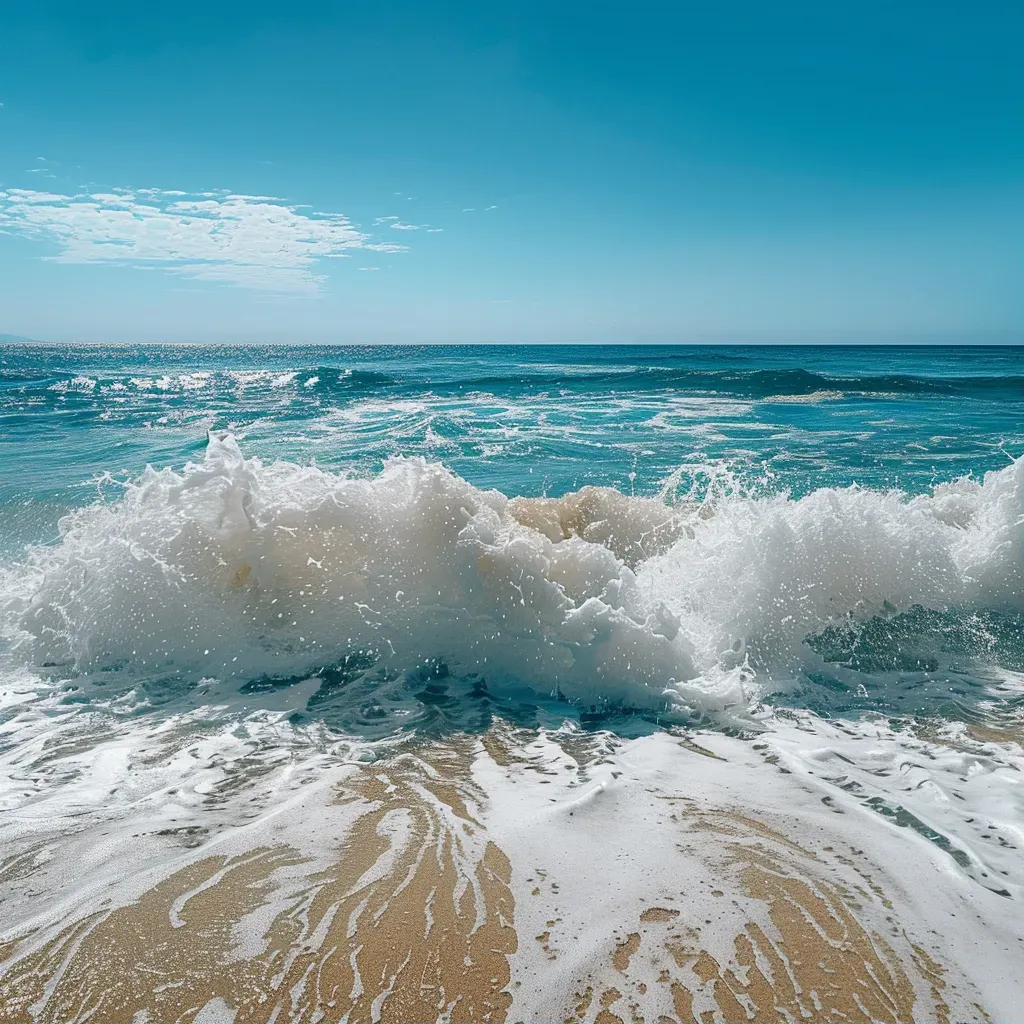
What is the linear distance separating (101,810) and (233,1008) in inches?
54.6

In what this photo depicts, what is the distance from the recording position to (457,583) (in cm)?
501

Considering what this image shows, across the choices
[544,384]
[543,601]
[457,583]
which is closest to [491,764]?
[543,601]

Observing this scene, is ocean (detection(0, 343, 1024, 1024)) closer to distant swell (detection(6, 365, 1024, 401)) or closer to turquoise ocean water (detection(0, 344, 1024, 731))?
turquoise ocean water (detection(0, 344, 1024, 731))

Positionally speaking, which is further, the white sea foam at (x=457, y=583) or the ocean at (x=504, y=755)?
the white sea foam at (x=457, y=583)

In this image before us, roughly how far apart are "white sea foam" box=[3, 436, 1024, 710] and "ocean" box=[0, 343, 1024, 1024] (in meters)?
0.03

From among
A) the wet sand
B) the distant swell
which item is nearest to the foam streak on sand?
the wet sand

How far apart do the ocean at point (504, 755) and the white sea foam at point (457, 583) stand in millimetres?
27

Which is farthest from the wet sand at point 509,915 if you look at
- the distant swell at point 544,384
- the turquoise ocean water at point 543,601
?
the distant swell at point 544,384

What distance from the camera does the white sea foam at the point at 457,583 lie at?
453 centimetres

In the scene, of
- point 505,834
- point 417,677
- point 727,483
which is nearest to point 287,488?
point 417,677

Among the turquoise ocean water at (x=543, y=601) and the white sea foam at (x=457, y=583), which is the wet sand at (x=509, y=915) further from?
the white sea foam at (x=457, y=583)

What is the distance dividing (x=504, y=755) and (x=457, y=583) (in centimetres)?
172

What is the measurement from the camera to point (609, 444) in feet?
49.1

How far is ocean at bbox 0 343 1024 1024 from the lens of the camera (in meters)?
2.10
